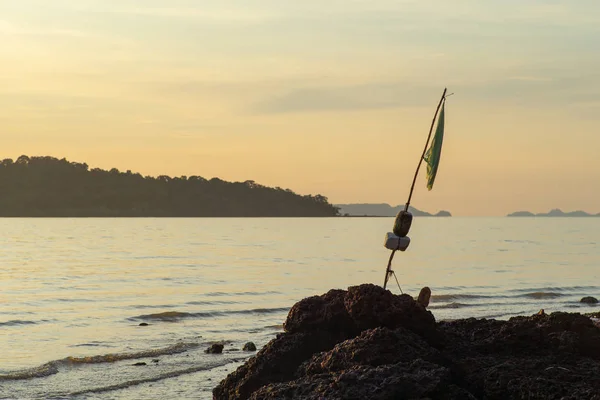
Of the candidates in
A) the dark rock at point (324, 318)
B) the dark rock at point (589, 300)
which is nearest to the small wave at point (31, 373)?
the dark rock at point (324, 318)

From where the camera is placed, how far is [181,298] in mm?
31922

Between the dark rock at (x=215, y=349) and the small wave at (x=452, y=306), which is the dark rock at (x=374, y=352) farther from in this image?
the small wave at (x=452, y=306)

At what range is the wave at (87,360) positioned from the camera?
623 inches

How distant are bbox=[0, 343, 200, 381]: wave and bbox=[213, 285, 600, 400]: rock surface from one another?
6633 mm

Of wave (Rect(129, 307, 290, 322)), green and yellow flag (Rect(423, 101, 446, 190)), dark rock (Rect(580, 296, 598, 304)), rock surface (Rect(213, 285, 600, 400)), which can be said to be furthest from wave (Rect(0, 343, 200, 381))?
dark rock (Rect(580, 296, 598, 304))

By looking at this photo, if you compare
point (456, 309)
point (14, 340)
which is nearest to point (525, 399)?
point (14, 340)

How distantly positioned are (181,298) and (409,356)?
77.8ft

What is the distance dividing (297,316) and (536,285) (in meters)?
31.4

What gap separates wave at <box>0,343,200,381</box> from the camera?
51.9ft

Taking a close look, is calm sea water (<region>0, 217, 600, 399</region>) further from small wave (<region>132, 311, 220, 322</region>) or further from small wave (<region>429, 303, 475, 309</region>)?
small wave (<region>429, 303, 475, 309</region>)

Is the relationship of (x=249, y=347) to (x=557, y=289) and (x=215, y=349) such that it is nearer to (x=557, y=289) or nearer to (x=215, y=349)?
(x=215, y=349)

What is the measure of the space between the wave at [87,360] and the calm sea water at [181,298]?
0.03 metres

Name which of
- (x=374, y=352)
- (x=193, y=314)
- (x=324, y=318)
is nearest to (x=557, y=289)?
(x=193, y=314)

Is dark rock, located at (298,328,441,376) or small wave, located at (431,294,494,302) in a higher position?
dark rock, located at (298,328,441,376)
